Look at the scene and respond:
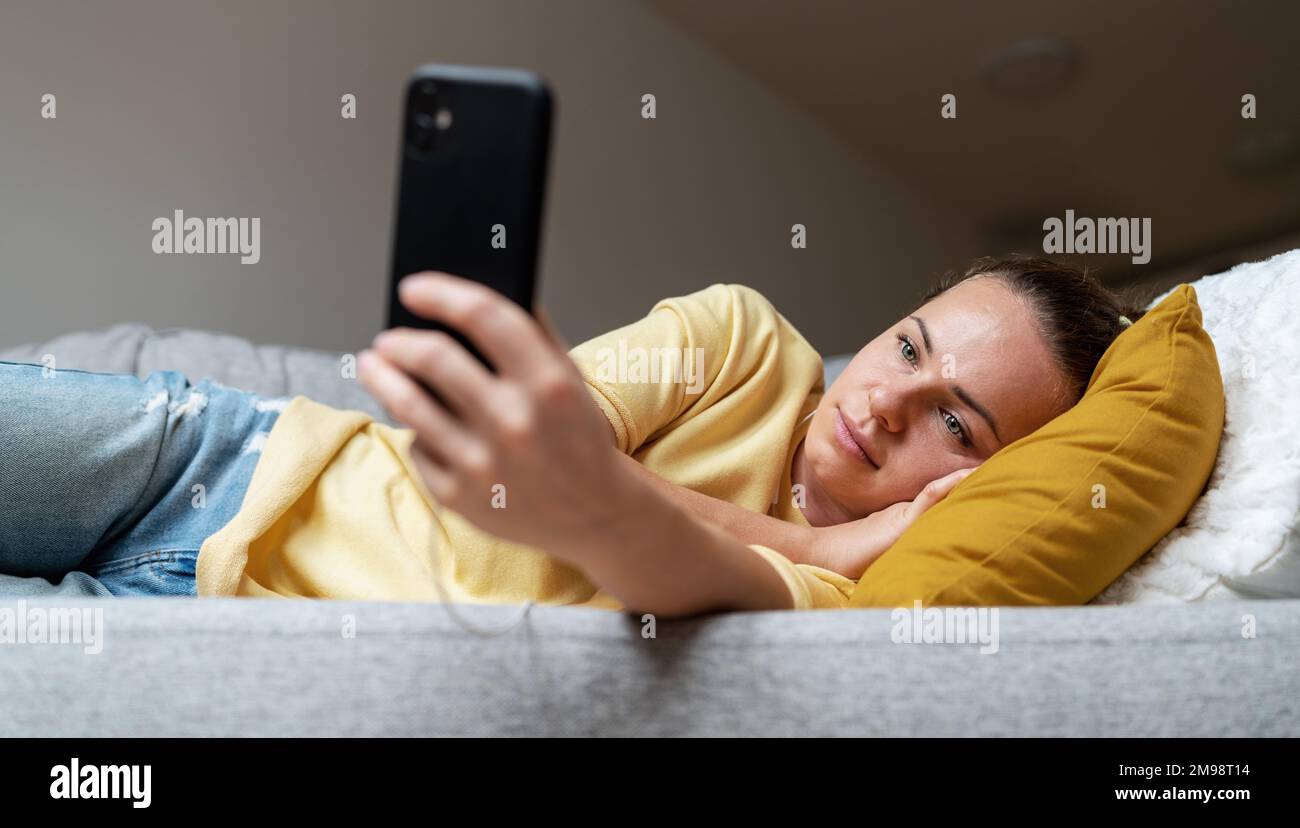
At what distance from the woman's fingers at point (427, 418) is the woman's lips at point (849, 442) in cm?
61

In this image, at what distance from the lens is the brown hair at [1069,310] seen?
104 cm

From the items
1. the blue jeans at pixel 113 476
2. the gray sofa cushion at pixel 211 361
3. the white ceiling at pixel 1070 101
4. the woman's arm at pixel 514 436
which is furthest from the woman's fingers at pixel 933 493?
the white ceiling at pixel 1070 101

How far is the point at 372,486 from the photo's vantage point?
3.22ft

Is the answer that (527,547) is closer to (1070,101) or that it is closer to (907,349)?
(907,349)

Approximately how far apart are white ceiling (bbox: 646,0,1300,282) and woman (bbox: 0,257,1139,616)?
6.09 ft

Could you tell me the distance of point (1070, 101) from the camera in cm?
297

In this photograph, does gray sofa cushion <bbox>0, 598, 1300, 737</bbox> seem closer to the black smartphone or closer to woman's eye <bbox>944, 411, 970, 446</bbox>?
the black smartphone

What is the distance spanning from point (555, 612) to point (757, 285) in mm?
2557

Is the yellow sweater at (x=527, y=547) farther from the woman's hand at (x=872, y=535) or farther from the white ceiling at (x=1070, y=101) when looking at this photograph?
the white ceiling at (x=1070, y=101)

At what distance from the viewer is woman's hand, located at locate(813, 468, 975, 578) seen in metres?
0.97

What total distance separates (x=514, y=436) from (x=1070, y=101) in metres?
2.97

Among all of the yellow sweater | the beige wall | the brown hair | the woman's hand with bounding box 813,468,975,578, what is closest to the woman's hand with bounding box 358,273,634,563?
the yellow sweater
